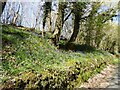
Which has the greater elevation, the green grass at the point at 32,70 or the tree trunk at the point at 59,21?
the tree trunk at the point at 59,21

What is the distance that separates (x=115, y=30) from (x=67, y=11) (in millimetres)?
28984

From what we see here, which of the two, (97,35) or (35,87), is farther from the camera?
(97,35)

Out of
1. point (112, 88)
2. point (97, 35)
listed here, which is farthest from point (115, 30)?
point (112, 88)

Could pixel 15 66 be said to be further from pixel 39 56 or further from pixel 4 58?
pixel 39 56

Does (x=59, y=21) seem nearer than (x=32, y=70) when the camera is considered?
No

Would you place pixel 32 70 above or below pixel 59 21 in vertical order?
below

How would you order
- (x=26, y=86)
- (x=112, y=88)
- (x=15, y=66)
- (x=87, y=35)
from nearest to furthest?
(x=26, y=86) < (x=15, y=66) < (x=112, y=88) < (x=87, y=35)

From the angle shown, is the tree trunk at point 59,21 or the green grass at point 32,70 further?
the tree trunk at point 59,21

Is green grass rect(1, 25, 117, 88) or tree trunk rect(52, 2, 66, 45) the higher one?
tree trunk rect(52, 2, 66, 45)

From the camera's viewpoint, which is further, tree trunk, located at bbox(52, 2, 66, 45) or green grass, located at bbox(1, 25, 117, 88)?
tree trunk, located at bbox(52, 2, 66, 45)

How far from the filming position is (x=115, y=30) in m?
43.6

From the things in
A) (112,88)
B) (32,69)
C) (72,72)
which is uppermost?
(32,69)

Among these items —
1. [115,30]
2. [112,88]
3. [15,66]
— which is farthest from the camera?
[115,30]

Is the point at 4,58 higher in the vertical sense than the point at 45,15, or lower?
lower
